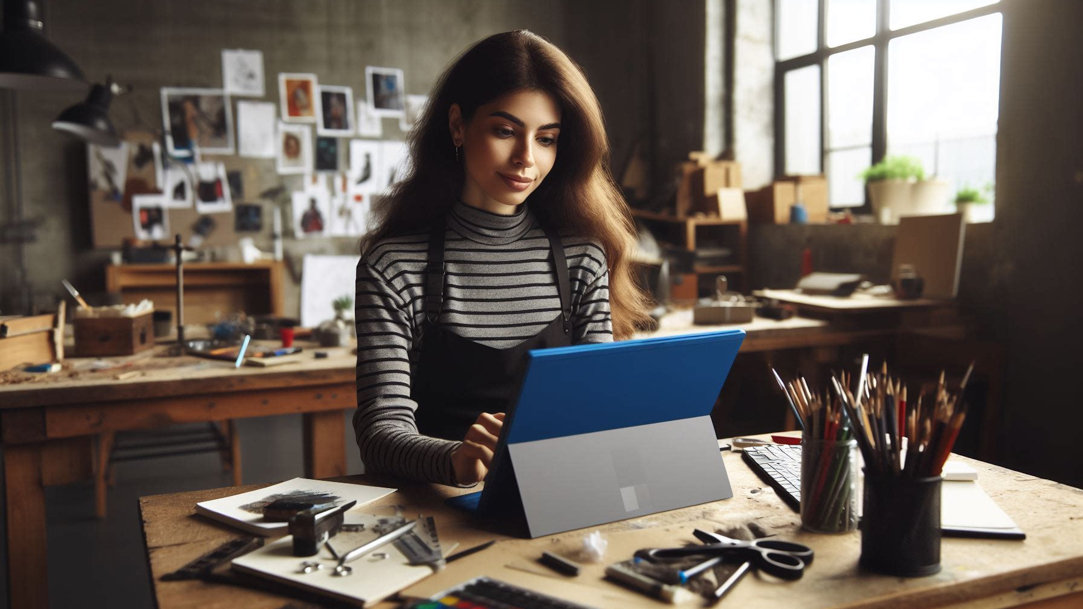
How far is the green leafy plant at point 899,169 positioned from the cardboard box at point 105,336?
3.47 m

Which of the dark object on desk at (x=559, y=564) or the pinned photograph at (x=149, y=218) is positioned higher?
the pinned photograph at (x=149, y=218)

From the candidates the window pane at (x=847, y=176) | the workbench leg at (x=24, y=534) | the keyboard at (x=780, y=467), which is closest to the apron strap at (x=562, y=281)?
the keyboard at (x=780, y=467)

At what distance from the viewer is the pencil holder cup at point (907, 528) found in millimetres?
955

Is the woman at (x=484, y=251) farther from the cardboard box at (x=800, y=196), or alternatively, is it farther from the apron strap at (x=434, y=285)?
the cardboard box at (x=800, y=196)

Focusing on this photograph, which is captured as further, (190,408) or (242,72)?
(242,72)

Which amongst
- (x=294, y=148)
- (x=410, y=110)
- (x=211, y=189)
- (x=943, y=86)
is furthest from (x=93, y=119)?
(x=943, y=86)

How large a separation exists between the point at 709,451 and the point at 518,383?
39cm

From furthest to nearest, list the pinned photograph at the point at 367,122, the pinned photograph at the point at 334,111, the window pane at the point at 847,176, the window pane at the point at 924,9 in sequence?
the pinned photograph at the point at 367,122 < the pinned photograph at the point at 334,111 < the window pane at the point at 847,176 < the window pane at the point at 924,9

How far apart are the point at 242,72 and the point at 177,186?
925mm

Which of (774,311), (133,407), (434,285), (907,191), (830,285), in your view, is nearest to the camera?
(434,285)

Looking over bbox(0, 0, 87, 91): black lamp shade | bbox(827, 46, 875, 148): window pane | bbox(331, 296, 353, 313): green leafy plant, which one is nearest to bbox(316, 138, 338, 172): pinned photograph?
bbox(0, 0, 87, 91): black lamp shade

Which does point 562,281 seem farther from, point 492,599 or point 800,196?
point 800,196

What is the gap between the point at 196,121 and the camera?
5.88 m

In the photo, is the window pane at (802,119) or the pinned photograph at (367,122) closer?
the window pane at (802,119)
